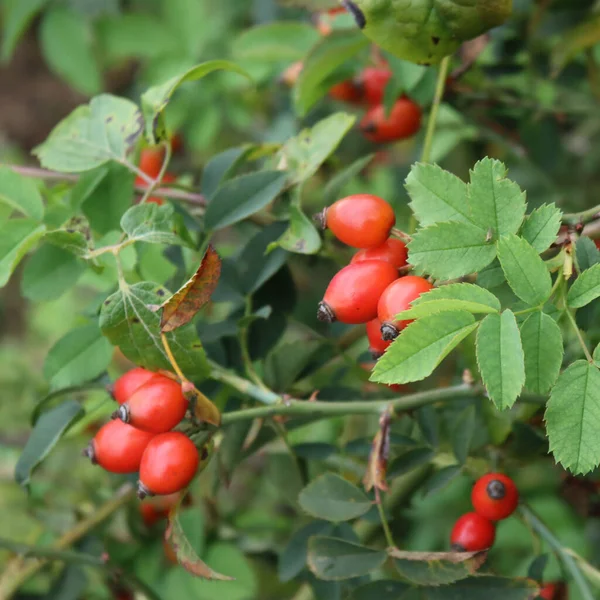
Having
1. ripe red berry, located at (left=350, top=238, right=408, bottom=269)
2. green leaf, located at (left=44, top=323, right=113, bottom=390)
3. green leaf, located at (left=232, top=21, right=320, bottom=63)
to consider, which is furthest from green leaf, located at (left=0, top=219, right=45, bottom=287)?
green leaf, located at (left=232, top=21, right=320, bottom=63)

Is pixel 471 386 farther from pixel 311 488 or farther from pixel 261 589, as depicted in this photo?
pixel 261 589

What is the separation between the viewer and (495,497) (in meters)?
1.02

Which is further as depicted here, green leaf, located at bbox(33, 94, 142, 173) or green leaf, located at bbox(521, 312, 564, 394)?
green leaf, located at bbox(33, 94, 142, 173)

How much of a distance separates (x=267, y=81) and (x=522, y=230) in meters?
1.14

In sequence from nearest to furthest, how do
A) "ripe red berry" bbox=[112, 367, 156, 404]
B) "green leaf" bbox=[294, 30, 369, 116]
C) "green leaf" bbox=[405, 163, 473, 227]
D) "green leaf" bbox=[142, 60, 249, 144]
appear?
"green leaf" bbox=[405, 163, 473, 227] < "ripe red berry" bbox=[112, 367, 156, 404] < "green leaf" bbox=[142, 60, 249, 144] < "green leaf" bbox=[294, 30, 369, 116]

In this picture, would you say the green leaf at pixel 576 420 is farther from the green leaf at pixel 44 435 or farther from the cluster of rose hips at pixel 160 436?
the green leaf at pixel 44 435

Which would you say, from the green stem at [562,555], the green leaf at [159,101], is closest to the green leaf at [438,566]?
the green stem at [562,555]

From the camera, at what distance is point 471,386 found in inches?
40.5

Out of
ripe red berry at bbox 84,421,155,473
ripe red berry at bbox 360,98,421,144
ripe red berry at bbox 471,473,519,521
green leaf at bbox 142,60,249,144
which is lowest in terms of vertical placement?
ripe red berry at bbox 471,473,519,521

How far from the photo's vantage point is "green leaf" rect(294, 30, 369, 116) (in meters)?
1.25

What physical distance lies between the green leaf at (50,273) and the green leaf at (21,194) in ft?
0.21

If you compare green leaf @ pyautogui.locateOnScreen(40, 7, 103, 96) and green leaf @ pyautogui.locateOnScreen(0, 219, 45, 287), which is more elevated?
green leaf @ pyautogui.locateOnScreen(0, 219, 45, 287)

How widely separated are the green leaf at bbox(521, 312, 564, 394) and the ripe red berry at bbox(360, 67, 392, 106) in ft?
2.51

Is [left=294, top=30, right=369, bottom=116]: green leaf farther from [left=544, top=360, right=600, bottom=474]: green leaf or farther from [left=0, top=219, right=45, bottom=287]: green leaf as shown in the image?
[left=544, top=360, right=600, bottom=474]: green leaf
